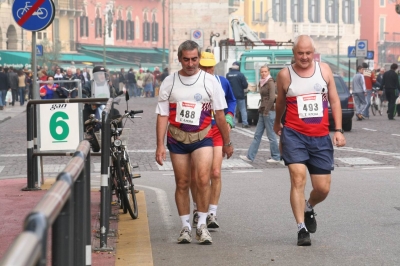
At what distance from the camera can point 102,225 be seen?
312 inches

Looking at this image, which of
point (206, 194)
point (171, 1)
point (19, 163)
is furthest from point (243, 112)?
point (171, 1)

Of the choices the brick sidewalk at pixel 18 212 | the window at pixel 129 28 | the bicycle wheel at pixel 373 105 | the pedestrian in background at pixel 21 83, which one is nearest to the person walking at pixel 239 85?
the bicycle wheel at pixel 373 105

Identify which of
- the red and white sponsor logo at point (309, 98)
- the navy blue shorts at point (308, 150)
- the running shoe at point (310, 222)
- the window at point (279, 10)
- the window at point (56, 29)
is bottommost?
the running shoe at point (310, 222)

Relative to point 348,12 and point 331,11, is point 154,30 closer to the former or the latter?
point 331,11

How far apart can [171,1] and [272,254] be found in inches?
2256

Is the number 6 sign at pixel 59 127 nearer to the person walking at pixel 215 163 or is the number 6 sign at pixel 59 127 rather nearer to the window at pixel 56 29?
the person walking at pixel 215 163

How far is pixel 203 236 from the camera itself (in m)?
8.21

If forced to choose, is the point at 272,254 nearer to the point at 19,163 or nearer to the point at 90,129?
the point at 90,129

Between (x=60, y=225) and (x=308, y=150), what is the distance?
16.2ft

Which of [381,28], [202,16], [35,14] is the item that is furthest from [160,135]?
[381,28]

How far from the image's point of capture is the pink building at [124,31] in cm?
8688

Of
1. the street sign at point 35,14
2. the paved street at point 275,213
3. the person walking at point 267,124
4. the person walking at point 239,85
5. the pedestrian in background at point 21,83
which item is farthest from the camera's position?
Result: the pedestrian in background at point 21,83

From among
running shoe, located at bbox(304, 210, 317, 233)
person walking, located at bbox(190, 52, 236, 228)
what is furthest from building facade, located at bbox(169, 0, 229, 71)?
running shoe, located at bbox(304, 210, 317, 233)

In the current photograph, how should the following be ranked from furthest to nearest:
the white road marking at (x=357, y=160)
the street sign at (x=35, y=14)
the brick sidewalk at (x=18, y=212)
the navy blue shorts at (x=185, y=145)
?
the white road marking at (x=357, y=160), the street sign at (x=35, y=14), the navy blue shorts at (x=185, y=145), the brick sidewalk at (x=18, y=212)
